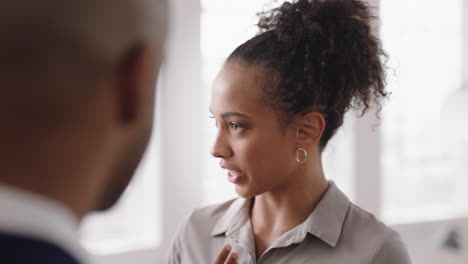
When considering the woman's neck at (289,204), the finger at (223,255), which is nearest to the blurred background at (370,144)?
the woman's neck at (289,204)

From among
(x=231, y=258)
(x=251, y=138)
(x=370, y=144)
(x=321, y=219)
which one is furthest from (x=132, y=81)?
(x=370, y=144)

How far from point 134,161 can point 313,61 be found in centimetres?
78

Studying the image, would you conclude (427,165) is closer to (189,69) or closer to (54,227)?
(189,69)

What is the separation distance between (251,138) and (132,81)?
0.74m

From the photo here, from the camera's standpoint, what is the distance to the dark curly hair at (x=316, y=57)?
115 centimetres

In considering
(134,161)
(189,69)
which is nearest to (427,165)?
(189,69)

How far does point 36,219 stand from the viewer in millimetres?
361

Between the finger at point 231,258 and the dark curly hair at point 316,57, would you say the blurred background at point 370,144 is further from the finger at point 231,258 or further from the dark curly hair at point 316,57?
the finger at point 231,258

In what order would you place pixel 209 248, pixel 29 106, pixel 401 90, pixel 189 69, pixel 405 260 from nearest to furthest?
pixel 29 106 < pixel 405 260 < pixel 209 248 < pixel 189 69 < pixel 401 90

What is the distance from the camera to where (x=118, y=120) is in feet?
1.34

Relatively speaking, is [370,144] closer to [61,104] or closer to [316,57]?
[316,57]

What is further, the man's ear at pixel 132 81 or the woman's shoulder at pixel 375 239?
the woman's shoulder at pixel 375 239

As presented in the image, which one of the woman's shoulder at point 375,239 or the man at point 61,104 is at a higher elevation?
the man at point 61,104

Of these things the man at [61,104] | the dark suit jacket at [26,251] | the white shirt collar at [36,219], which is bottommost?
the dark suit jacket at [26,251]
